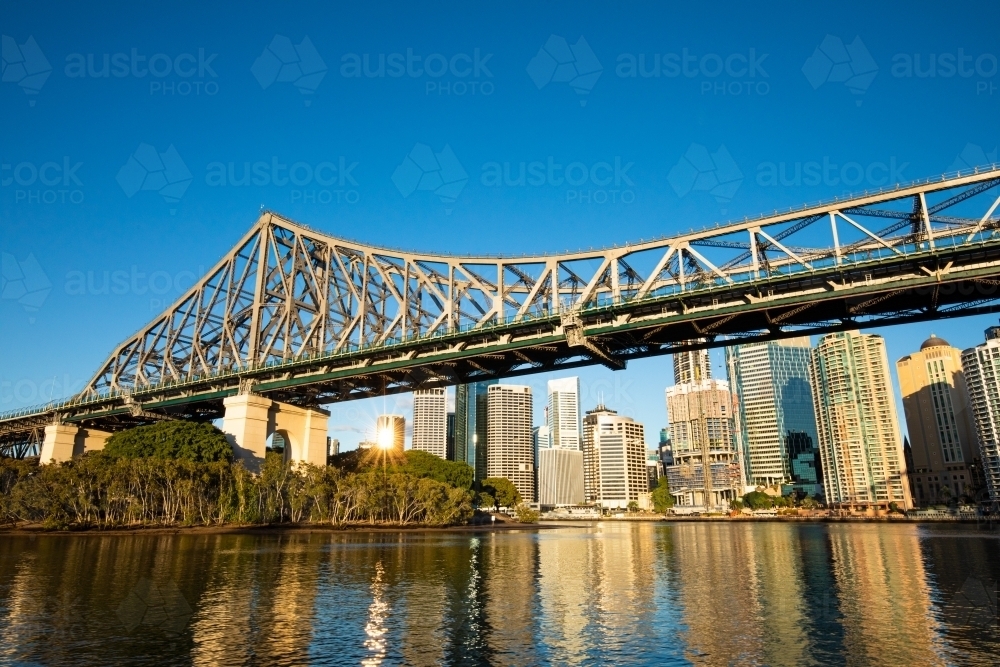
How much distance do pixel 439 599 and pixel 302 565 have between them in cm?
1352

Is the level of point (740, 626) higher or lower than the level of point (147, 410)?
lower

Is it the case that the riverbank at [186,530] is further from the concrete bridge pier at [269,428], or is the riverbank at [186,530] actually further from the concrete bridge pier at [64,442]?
the concrete bridge pier at [64,442]

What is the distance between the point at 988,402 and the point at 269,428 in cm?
16110

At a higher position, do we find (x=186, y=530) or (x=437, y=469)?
(x=437, y=469)

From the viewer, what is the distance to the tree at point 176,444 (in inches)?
2844

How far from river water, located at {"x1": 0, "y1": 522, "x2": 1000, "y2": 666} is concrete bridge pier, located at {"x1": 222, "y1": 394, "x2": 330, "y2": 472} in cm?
3513

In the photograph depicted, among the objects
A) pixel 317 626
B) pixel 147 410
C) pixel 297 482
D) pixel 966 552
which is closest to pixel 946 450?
pixel 966 552

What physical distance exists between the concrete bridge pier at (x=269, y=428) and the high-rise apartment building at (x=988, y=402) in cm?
14813

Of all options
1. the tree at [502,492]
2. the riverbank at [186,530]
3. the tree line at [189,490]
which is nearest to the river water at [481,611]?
the riverbank at [186,530]

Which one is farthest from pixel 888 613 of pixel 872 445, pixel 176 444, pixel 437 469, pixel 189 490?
pixel 872 445

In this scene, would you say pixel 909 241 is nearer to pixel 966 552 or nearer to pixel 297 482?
pixel 966 552

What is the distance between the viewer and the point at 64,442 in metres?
99.5

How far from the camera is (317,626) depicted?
64.8ft

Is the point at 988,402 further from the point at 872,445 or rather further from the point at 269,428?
the point at 269,428
